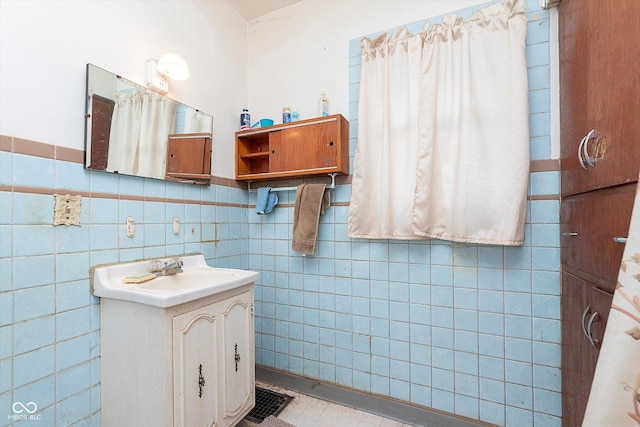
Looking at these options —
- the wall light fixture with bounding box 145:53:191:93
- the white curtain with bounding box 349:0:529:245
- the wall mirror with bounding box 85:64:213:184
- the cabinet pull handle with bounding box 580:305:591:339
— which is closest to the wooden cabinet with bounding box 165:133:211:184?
the wall mirror with bounding box 85:64:213:184

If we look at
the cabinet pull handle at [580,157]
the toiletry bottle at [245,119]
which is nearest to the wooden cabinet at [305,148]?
the toiletry bottle at [245,119]

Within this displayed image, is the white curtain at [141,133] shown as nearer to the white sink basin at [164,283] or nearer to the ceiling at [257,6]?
the white sink basin at [164,283]

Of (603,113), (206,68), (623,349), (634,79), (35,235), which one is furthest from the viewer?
(206,68)

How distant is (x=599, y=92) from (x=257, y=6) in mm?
2125

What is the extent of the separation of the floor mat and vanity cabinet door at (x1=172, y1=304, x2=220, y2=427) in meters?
0.41

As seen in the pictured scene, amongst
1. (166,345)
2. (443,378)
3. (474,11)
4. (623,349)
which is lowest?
(443,378)

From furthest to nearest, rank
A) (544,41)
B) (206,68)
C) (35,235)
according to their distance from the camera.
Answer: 1. (206,68)
2. (544,41)
3. (35,235)

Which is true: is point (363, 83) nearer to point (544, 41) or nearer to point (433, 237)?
point (544, 41)

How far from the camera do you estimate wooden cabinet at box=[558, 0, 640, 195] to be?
2.36 ft

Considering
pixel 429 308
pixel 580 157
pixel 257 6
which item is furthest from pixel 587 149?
pixel 257 6

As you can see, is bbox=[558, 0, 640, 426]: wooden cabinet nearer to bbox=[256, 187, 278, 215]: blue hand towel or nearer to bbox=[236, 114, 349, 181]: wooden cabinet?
bbox=[236, 114, 349, 181]: wooden cabinet

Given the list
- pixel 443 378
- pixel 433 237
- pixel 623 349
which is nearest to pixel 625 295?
pixel 623 349

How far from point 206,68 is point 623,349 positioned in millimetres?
2215

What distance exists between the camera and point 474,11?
1519mm
